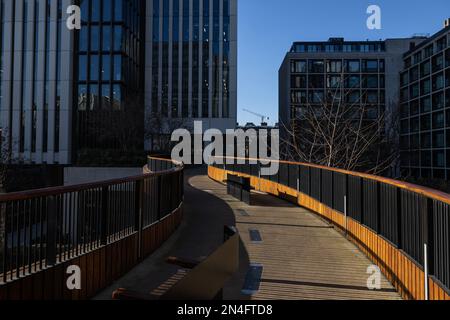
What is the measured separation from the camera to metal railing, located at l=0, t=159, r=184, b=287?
3881mm

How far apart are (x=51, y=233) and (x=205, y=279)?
2.35 m

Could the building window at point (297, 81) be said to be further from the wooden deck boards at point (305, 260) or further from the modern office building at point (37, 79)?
the wooden deck boards at point (305, 260)

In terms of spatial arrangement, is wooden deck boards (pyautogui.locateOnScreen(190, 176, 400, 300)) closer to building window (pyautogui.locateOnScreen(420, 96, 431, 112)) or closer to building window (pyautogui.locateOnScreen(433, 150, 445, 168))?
building window (pyautogui.locateOnScreen(433, 150, 445, 168))

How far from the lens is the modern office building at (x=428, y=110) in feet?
174

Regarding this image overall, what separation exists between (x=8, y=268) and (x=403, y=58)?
75.4 meters

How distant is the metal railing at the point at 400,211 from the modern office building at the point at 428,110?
45071 millimetres

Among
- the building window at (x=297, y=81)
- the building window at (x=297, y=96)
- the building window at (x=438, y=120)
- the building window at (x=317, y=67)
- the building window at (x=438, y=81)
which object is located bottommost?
the building window at (x=438, y=120)

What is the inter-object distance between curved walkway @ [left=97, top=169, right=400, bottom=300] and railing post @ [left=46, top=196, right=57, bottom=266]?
1063mm

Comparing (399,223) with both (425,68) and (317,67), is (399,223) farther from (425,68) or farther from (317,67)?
(317,67)

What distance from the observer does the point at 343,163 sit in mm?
19609

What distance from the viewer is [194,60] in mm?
55781

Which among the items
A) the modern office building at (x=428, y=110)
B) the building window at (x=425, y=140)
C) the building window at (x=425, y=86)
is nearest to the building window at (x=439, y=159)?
the modern office building at (x=428, y=110)

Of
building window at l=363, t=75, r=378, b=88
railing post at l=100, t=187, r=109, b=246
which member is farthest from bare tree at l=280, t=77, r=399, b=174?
building window at l=363, t=75, r=378, b=88

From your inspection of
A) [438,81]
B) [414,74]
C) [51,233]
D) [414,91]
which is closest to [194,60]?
[438,81]
